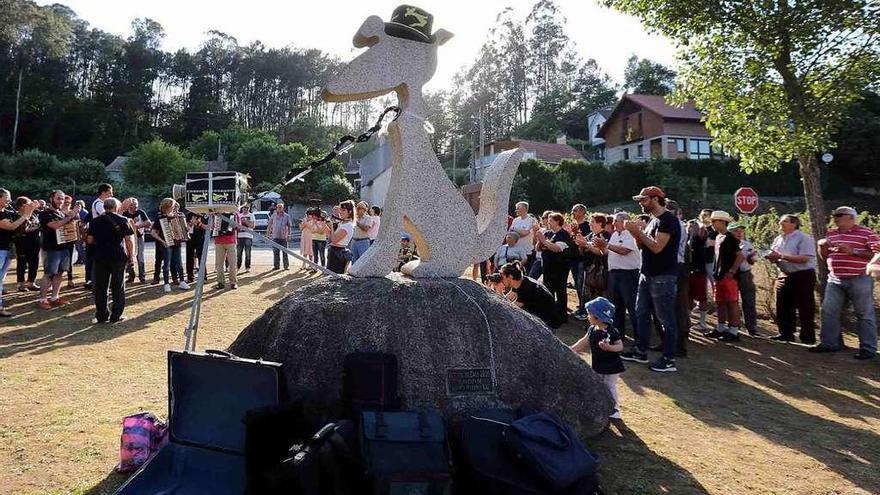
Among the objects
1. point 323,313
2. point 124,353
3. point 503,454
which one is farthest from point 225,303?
point 503,454

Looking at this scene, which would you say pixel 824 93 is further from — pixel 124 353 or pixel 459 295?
pixel 124 353

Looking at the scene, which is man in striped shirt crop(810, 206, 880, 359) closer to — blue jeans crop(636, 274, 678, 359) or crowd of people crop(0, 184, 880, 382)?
crowd of people crop(0, 184, 880, 382)

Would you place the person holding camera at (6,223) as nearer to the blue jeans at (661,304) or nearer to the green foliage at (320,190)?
the blue jeans at (661,304)

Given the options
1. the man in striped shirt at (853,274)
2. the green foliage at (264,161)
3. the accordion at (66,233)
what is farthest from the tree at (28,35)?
the man in striped shirt at (853,274)

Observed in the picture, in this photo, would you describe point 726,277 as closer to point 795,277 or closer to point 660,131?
point 795,277

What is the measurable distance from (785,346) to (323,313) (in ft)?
22.0

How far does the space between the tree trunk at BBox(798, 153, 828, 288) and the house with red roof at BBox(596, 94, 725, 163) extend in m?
28.9

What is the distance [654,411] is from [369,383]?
9.23 feet

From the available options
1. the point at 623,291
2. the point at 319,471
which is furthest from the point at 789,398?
the point at 319,471

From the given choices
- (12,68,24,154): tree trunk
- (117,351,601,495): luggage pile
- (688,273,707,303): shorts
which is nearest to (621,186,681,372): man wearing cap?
(688,273,707,303): shorts

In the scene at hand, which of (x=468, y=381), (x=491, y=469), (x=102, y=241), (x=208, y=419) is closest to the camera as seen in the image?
(x=491, y=469)

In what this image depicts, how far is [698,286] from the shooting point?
8078 millimetres

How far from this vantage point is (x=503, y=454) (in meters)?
3.03

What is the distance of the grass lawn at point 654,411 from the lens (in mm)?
3521
